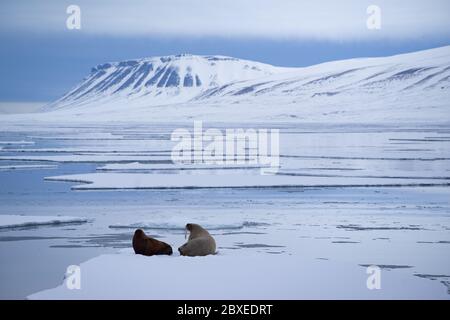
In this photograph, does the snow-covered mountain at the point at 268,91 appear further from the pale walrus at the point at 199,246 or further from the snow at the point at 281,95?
the pale walrus at the point at 199,246

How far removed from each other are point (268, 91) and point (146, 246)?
196 feet

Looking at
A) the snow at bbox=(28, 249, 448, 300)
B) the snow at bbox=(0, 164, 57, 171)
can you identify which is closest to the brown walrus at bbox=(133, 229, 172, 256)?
the snow at bbox=(28, 249, 448, 300)

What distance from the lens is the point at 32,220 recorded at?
7992 millimetres

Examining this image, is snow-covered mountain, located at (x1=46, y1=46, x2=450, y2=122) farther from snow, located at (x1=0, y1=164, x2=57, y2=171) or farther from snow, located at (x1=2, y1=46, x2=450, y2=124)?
snow, located at (x1=0, y1=164, x2=57, y2=171)

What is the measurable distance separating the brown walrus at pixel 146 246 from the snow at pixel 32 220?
183 cm

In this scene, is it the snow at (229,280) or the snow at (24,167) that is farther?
the snow at (24,167)

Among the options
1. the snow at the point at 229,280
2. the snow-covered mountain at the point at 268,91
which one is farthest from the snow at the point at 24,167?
the snow-covered mountain at the point at 268,91

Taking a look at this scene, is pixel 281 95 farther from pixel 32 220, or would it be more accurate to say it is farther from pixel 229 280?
pixel 229 280

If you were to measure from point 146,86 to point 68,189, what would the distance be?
63057 mm

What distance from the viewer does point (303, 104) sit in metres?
55.7

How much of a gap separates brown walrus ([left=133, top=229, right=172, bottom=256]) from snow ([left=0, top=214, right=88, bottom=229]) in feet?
5.99

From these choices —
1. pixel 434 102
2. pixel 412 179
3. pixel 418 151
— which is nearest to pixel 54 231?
pixel 412 179

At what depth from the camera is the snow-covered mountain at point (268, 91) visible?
165ft
